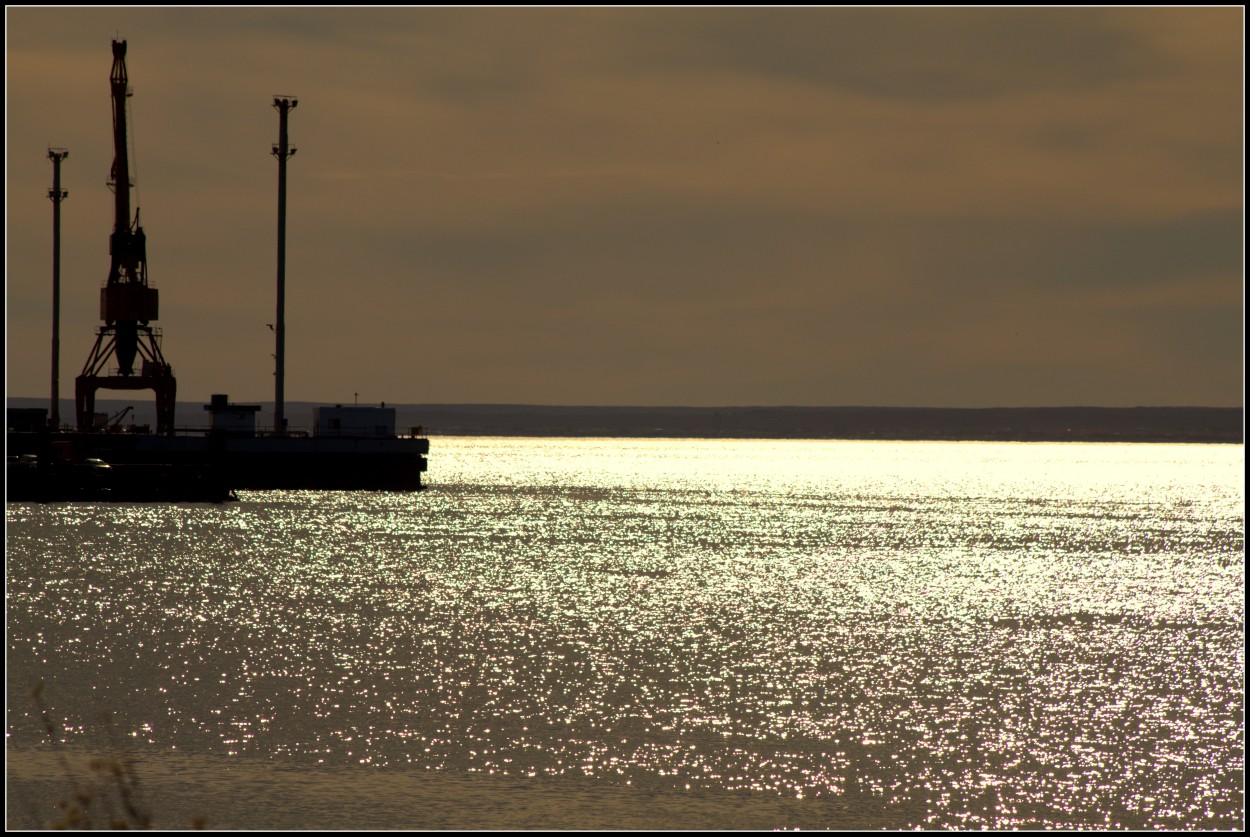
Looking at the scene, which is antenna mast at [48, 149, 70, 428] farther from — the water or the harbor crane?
the water

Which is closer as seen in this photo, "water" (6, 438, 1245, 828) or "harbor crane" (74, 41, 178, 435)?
"water" (6, 438, 1245, 828)

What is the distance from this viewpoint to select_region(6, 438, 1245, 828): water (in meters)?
21.0

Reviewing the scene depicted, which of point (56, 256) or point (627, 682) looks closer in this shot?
point (627, 682)

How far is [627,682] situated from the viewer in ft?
100

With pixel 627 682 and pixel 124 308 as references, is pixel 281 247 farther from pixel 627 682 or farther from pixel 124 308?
pixel 627 682

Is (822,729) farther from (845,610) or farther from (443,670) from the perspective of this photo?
(845,610)

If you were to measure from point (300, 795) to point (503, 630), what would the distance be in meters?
18.6

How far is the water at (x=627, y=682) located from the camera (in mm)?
20984

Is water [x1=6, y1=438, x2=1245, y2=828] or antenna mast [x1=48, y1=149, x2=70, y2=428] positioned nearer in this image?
water [x1=6, y1=438, x2=1245, y2=828]

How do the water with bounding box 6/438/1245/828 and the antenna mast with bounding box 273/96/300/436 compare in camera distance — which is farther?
the antenna mast with bounding box 273/96/300/436

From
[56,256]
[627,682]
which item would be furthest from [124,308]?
[627,682]

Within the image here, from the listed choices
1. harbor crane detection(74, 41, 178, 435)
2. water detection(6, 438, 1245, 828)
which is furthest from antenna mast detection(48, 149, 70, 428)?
water detection(6, 438, 1245, 828)

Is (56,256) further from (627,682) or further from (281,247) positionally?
(627,682)

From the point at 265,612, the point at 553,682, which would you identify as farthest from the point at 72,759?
the point at 265,612
